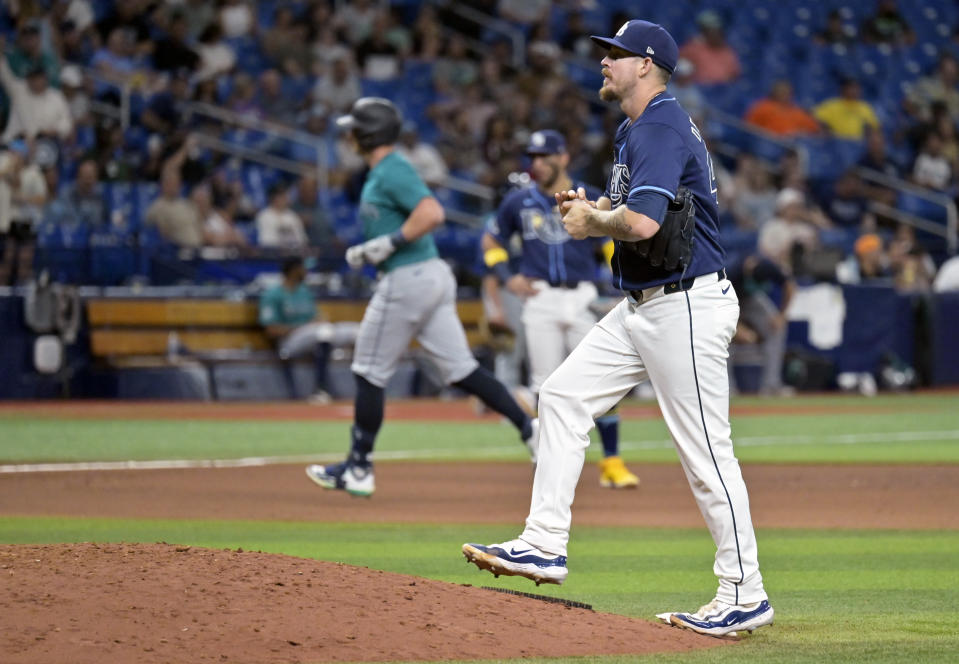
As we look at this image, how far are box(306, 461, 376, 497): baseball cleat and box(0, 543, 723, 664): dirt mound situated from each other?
3.93 meters

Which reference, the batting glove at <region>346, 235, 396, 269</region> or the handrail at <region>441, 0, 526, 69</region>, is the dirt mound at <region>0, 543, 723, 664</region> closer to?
the batting glove at <region>346, 235, 396, 269</region>

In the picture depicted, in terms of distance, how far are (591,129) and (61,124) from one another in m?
8.83

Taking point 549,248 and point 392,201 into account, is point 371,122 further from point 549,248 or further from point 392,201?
point 549,248

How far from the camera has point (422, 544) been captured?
846cm

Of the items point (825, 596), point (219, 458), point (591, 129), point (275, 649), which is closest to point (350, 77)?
point (591, 129)

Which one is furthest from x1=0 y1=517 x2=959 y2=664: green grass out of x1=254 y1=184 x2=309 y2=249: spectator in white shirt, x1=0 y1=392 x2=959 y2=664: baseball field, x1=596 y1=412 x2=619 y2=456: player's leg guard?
x1=254 y1=184 x2=309 y2=249: spectator in white shirt

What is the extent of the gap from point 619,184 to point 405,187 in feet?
13.4

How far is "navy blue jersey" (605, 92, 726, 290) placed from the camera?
18.8 feet

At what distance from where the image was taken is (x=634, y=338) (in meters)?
6.04

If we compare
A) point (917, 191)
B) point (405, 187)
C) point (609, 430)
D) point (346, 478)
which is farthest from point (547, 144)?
point (917, 191)

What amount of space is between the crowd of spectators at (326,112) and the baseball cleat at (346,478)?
33.6ft

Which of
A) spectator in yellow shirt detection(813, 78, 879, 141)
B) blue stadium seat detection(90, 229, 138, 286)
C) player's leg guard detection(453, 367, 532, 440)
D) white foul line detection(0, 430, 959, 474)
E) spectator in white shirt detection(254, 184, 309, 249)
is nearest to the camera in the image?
player's leg guard detection(453, 367, 532, 440)

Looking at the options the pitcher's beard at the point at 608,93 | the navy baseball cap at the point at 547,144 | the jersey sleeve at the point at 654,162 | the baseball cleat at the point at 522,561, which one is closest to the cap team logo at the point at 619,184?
the jersey sleeve at the point at 654,162

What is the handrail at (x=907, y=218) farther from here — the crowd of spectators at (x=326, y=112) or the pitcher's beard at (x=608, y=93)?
the pitcher's beard at (x=608, y=93)
